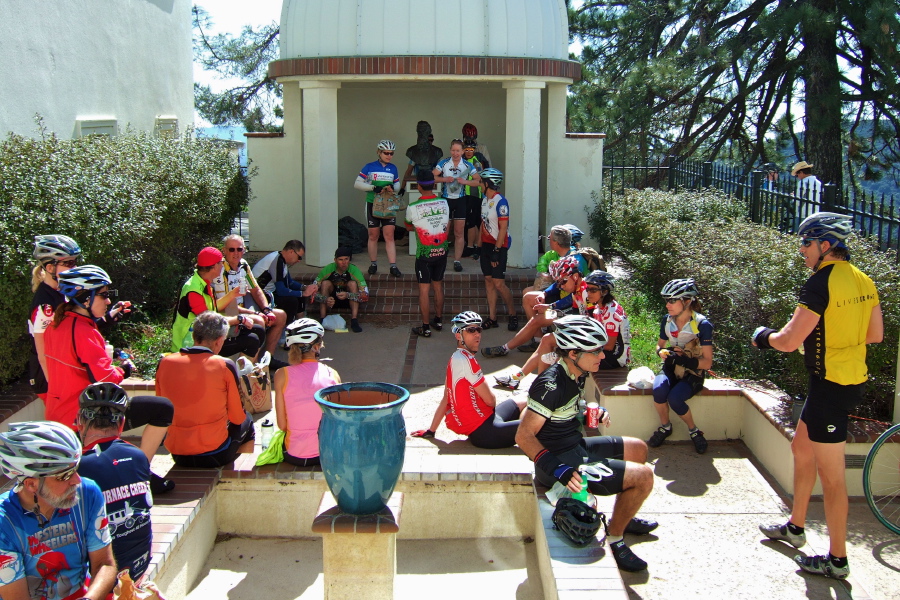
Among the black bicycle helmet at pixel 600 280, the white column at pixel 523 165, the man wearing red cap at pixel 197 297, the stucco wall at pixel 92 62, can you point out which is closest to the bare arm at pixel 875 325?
the black bicycle helmet at pixel 600 280

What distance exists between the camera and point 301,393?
16.9ft

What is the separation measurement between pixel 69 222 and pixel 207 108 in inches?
540

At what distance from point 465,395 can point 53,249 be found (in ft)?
9.40

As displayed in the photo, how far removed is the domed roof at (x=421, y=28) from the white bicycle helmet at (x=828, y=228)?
21.9 feet

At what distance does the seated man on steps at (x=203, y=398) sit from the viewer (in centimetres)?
512

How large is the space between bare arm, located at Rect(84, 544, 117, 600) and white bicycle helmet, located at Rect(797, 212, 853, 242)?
3.78m

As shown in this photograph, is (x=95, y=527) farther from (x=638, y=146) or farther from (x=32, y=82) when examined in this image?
(x=638, y=146)

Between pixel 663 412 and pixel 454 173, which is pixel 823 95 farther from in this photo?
pixel 663 412

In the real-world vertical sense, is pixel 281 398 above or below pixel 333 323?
above

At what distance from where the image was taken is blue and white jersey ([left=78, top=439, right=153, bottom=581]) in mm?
3824

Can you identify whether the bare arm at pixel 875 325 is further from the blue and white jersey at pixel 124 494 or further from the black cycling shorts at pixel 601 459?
the blue and white jersey at pixel 124 494

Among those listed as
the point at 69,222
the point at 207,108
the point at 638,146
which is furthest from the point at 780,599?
the point at 207,108

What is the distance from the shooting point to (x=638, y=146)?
647 inches

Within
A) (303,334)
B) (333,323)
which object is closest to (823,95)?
(333,323)
